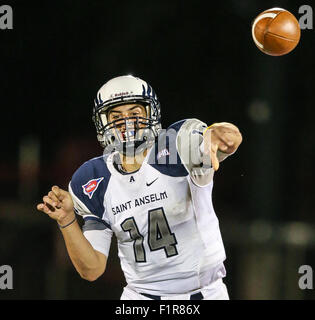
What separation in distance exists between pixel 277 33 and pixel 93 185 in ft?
5.01

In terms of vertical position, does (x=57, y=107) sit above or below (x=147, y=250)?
above

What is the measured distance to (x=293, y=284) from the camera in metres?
7.25

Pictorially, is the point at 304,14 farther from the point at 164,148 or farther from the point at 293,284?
the point at 164,148

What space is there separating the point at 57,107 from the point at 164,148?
5.33 m

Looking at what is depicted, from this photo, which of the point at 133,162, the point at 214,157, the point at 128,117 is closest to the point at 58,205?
the point at 133,162

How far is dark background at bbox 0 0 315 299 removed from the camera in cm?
765

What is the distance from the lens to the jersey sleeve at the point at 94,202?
453 cm

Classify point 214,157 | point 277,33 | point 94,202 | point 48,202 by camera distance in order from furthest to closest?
1. point 277,33
2. point 94,202
3. point 48,202
4. point 214,157

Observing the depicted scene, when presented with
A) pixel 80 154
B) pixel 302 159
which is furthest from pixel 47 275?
pixel 302 159

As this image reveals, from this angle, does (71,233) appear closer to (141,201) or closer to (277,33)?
(141,201)

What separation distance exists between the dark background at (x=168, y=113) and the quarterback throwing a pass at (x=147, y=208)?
3.13 meters

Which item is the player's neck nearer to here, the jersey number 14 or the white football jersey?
the white football jersey

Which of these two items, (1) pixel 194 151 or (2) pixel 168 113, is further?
(2) pixel 168 113

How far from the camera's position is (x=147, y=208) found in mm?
4305
